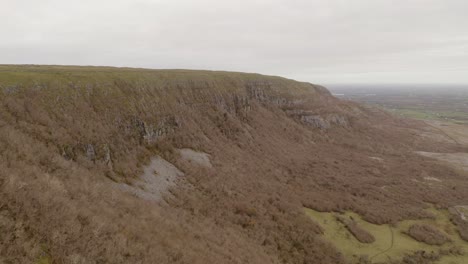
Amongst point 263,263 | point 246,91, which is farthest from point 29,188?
point 246,91

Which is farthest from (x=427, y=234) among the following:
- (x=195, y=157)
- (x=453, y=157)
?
(x=453, y=157)

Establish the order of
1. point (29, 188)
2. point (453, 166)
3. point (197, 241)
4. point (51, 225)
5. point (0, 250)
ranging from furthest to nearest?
1. point (453, 166)
2. point (197, 241)
3. point (29, 188)
4. point (51, 225)
5. point (0, 250)

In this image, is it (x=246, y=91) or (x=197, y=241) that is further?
(x=246, y=91)

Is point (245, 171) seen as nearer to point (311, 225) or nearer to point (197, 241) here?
point (311, 225)

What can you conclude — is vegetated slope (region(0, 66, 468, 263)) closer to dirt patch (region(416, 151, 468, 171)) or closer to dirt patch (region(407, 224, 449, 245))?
dirt patch (region(407, 224, 449, 245))

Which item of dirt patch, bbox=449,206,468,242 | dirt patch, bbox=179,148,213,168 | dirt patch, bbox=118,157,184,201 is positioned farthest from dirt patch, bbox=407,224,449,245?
dirt patch, bbox=118,157,184,201

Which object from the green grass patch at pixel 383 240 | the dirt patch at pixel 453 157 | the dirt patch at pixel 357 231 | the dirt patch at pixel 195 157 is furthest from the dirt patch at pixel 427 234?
the dirt patch at pixel 453 157

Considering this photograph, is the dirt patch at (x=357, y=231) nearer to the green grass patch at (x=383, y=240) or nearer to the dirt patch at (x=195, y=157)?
the green grass patch at (x=383, y=240)

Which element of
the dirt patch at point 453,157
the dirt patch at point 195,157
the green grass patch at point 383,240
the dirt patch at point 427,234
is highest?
the dirt patch at point 195,157
